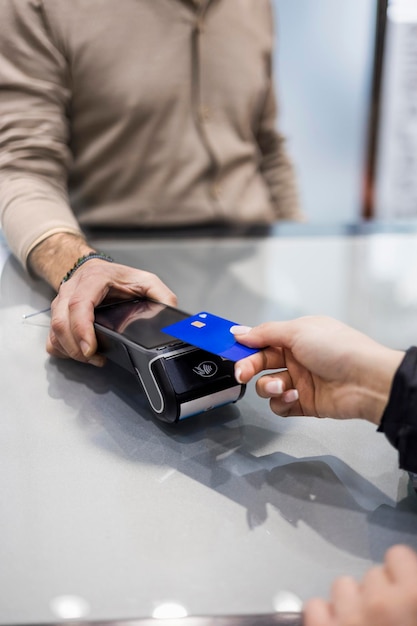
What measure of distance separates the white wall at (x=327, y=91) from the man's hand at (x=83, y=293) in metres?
1.96

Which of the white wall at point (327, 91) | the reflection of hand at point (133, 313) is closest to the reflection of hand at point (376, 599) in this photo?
the reflection of hand at point (133, 313)

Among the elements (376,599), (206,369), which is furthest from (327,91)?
(376,599)

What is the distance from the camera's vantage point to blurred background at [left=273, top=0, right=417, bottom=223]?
2.71 metres

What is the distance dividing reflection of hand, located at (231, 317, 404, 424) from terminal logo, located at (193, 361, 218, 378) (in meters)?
0.04

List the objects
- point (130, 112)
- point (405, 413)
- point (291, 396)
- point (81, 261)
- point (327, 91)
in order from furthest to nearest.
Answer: point (327, 91) → point (130, 112) → point (81, 261) → point (291, 396) → point (405, 413)

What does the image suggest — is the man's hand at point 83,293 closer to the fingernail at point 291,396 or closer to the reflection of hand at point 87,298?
the reflection of hand at point 87,298

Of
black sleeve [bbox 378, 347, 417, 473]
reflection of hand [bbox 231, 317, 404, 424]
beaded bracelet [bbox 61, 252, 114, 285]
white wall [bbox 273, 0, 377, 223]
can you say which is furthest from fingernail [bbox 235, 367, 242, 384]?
white wall [bbox 273, 0, 377, 223]

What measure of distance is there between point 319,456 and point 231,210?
3.13ft

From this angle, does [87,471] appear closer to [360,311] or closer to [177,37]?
[360,311]

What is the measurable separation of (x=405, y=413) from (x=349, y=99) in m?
2.55

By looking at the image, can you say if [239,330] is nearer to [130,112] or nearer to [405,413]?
[405,413]

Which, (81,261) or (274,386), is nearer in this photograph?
(274,386)

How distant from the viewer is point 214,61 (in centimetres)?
147

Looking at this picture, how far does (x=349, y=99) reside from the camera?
2895 millimetres
